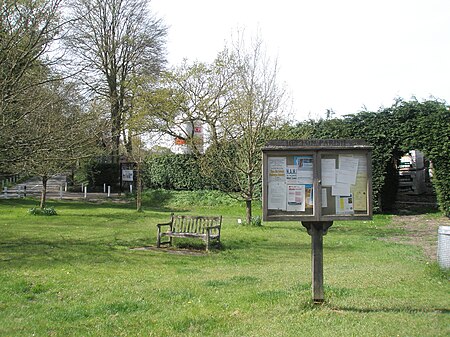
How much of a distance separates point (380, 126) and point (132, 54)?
822 inches

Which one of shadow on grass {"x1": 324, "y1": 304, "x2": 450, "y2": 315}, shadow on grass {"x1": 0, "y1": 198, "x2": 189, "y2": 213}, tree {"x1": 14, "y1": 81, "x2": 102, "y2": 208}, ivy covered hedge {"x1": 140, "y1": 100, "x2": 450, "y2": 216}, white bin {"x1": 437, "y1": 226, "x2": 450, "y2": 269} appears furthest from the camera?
shadow on grass {"x1": 0, "y1": 198, "x2": 189, "y2": 213}

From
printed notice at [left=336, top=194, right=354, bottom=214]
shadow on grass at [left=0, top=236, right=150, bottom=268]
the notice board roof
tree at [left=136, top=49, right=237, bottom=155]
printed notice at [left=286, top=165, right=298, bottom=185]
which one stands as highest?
tree at [left=136, top=49, right=237, bottom=155]

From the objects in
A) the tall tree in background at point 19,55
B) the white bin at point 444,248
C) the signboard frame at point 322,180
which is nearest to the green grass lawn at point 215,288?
the white bin at point 444,248

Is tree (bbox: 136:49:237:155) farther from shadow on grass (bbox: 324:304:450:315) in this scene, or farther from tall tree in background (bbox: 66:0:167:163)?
shadow on grass (bbox: 324:304:450:315)

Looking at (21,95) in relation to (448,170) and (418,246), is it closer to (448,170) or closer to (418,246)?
(418,246)

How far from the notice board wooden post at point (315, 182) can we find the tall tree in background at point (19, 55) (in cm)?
752

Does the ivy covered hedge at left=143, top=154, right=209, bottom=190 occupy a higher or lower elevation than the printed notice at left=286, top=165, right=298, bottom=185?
higher

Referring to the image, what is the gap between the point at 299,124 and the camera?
80.7ft

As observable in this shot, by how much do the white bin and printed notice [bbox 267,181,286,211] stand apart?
13.0 ft

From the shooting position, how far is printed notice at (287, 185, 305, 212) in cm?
604

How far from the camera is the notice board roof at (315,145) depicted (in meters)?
5.97

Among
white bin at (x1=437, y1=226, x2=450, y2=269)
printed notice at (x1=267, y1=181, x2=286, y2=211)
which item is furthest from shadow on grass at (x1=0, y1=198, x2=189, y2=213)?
printed notice at (x1=267, y1=181, x2=286, y2=211)

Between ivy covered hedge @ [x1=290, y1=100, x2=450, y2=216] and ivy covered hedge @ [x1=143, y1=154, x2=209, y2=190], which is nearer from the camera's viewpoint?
ivy covered hedge @ [x1=290, y1=100, x2=450, y2=216]

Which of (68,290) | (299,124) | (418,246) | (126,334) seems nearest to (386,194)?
(299,124)
